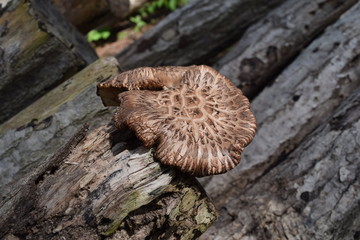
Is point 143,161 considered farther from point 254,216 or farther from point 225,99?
point 254,216

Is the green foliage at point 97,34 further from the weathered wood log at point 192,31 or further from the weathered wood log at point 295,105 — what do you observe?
the weathered wood log at point 295,105

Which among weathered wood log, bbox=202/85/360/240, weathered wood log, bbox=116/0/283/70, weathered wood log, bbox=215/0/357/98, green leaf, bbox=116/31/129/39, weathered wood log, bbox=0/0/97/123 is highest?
weathered wood log, bbox=0/0/97/123

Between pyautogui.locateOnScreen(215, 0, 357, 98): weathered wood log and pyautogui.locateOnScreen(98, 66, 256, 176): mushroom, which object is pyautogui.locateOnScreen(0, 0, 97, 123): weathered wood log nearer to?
pyautogui.locateOnScreen(98, 66, 256, 176): mushroom

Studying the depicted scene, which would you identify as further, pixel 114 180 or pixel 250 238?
pixel 250 238

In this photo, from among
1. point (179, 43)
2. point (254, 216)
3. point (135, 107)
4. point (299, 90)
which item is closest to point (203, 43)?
point (179, 43)

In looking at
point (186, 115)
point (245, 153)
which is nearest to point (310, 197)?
point (245, 153)

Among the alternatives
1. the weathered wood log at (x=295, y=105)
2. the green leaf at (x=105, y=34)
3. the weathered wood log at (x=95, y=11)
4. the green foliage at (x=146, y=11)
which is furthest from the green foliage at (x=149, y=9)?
the weathered wood log at (x=295, y=105)

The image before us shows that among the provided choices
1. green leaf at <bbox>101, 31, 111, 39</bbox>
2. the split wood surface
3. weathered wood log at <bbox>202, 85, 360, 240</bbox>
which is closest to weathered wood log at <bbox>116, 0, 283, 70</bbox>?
the split wood surface
